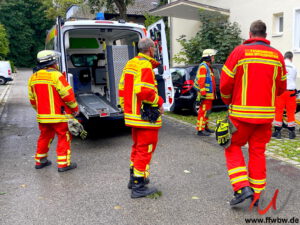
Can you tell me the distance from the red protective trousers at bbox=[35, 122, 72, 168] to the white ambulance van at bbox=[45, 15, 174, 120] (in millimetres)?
1394

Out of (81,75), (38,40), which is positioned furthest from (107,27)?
(38,40)

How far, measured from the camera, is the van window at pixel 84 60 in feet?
31.1

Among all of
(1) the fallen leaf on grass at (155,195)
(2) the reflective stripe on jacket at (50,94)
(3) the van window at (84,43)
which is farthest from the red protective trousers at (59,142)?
(3) the van window at (84,43)

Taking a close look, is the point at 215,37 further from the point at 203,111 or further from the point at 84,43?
the point at 203,111

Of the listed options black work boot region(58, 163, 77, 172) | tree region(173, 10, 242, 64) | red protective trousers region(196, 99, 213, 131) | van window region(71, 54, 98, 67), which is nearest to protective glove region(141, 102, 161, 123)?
black work boot region(58, 163, 77, 172)

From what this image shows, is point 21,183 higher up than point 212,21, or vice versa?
point 212,21

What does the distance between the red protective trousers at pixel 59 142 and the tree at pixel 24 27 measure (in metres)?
44.7

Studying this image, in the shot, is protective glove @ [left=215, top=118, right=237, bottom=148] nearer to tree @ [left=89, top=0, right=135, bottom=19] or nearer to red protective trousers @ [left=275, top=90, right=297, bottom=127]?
red protective trousers @ [left=275, top=90, right=297, bottom=127]

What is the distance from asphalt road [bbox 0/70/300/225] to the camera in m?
3.46

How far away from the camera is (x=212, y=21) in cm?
1375

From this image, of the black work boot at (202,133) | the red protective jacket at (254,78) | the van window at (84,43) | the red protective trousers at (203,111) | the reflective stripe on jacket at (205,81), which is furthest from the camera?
the van window at (84,43)

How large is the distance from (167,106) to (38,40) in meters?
49.1

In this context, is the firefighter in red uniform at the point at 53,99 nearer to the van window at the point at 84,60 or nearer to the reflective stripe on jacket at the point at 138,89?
the reflective stripe on jacket at the point at 138,89

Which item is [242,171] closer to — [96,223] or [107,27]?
[96,223]
